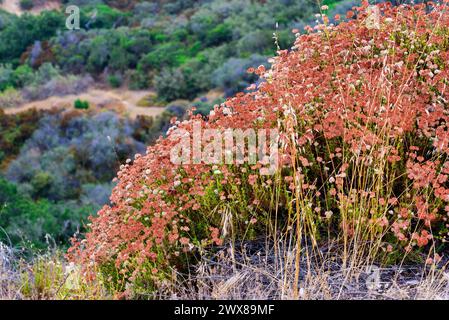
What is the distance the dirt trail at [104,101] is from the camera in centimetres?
1850

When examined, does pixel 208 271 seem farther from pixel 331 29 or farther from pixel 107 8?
pixel 107 8

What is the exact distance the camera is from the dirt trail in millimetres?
18505

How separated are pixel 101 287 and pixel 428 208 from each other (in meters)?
1.81

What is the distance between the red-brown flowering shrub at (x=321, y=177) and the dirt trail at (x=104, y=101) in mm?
14459

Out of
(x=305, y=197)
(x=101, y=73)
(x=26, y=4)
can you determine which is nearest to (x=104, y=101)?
(x=101, y=73)

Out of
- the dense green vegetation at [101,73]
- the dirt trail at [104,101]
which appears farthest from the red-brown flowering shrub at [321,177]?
the dirt trail at [104,101]

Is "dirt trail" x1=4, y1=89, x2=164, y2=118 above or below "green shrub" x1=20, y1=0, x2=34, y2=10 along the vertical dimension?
below

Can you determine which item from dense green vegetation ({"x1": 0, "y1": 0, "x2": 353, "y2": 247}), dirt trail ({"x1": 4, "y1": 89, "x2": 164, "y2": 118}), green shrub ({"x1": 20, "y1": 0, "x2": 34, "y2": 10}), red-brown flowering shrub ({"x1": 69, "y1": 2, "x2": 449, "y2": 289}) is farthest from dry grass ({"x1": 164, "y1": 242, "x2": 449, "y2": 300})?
green shrub ({"x1": 20, "y1": 0, "x2": 34, "y2": 10})

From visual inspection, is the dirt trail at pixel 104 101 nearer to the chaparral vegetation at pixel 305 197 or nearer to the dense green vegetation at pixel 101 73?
the dense green vegetation at pixel 101 73

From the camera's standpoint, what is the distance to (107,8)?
26.0m

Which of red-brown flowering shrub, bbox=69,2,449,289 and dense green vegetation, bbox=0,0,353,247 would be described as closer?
red-brown flowering shrub, bbox=69,2,449,289

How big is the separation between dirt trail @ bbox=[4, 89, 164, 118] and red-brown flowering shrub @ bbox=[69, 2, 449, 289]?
14459 millimetres

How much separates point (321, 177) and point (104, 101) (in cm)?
1693

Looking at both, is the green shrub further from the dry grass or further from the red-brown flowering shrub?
the dry grass
